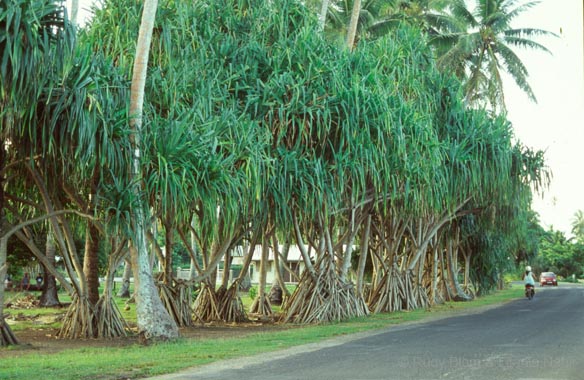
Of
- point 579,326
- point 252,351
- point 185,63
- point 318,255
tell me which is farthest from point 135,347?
point 579,326

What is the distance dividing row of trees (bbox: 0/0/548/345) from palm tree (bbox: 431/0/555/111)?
7.58 m

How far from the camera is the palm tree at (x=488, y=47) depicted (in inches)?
1297

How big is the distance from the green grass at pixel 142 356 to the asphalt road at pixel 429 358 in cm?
56

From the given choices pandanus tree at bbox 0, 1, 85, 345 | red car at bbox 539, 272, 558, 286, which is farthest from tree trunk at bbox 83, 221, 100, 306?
red car at bbox 539, 272, 558, 286

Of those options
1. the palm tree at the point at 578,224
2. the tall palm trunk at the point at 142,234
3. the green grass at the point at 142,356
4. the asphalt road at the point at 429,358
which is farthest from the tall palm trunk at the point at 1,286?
the palm tree at the point at 578,224

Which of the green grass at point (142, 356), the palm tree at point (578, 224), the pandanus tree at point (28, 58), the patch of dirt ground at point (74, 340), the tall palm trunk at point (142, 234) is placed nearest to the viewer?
the green grass at point (142, 356)

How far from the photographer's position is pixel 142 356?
11.8 meters

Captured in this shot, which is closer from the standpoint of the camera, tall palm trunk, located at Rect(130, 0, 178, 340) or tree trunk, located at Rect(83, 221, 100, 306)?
tall palm trunk, located at Rect(130, 0, 178, 340)

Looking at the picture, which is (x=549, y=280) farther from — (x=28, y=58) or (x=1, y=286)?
(x=28, y=58)

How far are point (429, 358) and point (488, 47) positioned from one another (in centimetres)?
2506

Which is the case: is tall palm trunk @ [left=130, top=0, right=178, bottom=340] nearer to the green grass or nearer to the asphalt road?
the green grass

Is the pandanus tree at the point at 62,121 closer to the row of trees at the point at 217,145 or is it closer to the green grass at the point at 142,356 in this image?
the row of trees at the point at 217,145

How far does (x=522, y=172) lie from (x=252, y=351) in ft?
54.5

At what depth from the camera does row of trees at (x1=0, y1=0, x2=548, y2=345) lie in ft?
42.2
